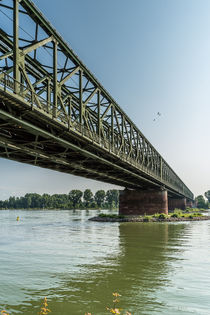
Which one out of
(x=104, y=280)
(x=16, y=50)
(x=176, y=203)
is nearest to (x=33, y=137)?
(x=16, y=50)

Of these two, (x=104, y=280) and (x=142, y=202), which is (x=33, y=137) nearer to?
(x=104, y=280)

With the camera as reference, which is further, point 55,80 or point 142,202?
point 142,202

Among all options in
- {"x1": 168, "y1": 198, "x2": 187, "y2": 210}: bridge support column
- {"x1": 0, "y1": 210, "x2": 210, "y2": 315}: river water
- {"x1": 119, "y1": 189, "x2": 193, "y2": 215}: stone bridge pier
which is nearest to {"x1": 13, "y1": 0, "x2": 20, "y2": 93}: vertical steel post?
{"x1": 0, "y1": 210, "x2": 210, "y2": 315}: river water

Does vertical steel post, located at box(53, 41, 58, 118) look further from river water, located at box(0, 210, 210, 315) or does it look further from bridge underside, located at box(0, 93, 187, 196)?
river water, located at box(0, 210, 210, 315)

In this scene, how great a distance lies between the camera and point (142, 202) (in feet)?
241

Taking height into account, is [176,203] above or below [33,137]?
below

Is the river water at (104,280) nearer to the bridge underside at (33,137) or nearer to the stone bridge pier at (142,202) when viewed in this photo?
the bridge underside at (33,137)

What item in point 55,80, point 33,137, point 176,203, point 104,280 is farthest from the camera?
point 176,203

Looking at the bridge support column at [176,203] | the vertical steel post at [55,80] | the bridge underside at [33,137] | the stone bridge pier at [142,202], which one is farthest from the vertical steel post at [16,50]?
the bridge support column at [176,203]

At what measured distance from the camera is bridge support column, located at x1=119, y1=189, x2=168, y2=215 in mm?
71625

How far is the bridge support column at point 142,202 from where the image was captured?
2820 inches

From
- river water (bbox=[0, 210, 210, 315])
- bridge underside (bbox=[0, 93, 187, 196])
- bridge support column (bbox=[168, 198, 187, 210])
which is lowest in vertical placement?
river water (bbox=[0, 210, 210, 315])

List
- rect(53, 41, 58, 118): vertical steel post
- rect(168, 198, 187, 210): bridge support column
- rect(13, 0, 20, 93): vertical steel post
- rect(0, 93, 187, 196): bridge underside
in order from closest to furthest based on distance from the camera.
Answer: rect(13, 0, 20, 93): vertical steel post → rect(0, 93, 187, 196): bridge underside → rect(53, 41, 58, 118): vertical steel post → rect(168, 198, 187, 210): bridge support column

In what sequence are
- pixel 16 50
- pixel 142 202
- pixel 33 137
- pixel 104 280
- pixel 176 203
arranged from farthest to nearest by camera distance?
pixel 176 203 → pixel 142 202 → pixel 33 137 → pixel 16 50 → pixel 104 280
